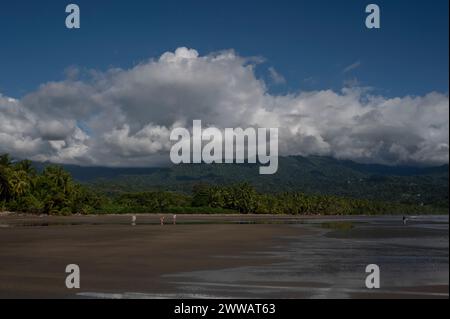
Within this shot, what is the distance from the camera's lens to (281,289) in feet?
55.4

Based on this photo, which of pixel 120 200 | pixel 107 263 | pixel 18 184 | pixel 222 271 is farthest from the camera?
pixel 120 200

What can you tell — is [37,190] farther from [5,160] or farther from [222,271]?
[222,271]

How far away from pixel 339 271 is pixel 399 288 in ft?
14.2

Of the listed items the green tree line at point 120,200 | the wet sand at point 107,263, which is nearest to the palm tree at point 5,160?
the green tree line at point 120,200

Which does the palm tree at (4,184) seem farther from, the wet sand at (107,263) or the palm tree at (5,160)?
the wet sand at (107,263)

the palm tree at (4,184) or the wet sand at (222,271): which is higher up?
the palm tree at (4,184)

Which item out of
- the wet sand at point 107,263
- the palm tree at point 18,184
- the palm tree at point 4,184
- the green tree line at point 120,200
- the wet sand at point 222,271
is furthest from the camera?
the green tree line at point 120,200

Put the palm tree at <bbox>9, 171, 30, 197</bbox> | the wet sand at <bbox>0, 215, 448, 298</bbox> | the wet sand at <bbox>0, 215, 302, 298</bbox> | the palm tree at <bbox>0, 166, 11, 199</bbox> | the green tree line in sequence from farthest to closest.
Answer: the green tree line, the palm tree at <bbox>9, 171, 30, 197</bbox>, the palm tree at <bbox>0, 166, 11, 199</bbox>, the wet sand at <bbox>0, 215, 302, 298</bbox>, the wet sand at <bbox>0, 215, 448, 298</bbox>

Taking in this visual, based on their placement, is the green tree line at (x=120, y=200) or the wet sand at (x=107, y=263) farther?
the green tree line at (x=120, y=200)

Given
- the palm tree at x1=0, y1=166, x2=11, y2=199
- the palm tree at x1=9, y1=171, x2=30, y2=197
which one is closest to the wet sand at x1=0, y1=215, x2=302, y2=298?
the palm tree at x1=0, y1=166, x2=11, y2=199

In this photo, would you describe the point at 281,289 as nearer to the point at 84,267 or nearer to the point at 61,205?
the point at 84,267

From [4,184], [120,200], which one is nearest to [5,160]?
[4,184]

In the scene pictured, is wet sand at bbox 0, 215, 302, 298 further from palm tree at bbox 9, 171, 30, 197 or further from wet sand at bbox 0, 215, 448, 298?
palm tree at bbox 9, 171, 30, 197
